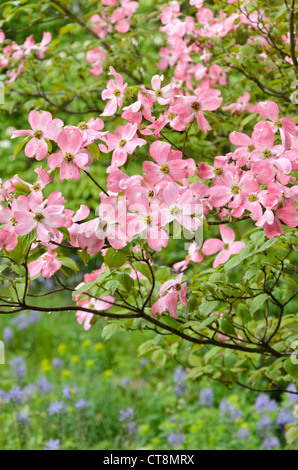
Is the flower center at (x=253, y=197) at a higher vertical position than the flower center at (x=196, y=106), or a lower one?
lower

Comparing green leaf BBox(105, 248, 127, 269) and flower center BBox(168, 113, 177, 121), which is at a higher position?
flower center BBox(168, 113, 177, 121)

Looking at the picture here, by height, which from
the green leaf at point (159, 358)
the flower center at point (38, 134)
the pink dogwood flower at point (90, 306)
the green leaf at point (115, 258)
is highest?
the flower center at point (38, 134)

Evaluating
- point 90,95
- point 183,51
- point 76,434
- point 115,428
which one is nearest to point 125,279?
point 183,51

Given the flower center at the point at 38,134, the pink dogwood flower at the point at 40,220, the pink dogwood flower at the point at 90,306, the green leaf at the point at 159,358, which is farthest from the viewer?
the green leaf at the point at 159,358

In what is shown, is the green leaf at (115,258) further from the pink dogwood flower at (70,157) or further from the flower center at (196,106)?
the flower center at (196,106)

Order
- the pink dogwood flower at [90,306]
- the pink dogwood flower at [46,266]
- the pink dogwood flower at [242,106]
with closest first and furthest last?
the pink dogwood flower at [46,266] → the pink dogwood flower at [90,306] → the pink dogwood flower at [242,106]

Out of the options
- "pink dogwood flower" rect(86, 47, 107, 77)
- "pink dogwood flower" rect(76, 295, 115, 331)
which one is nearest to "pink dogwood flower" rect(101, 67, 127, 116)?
"pink dogwood flower" rect(76, 295, 115, 331)

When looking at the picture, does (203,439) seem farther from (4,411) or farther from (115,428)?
(4,411)

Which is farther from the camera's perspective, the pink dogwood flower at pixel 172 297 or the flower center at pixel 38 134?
the pink dogwood flower at pixel 172 297

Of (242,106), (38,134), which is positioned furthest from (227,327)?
(242,106)

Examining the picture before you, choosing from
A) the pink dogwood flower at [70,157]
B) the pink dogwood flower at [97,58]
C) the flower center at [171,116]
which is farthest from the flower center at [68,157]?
the pink dogwood flower at [97,58]

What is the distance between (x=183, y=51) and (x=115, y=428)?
6.41ft

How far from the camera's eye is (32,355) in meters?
4.27

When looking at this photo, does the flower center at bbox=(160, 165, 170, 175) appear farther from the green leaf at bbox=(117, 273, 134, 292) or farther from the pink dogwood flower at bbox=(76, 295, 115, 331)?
the pink dogwood flower at bbox=(76, 295, 115, 331)
